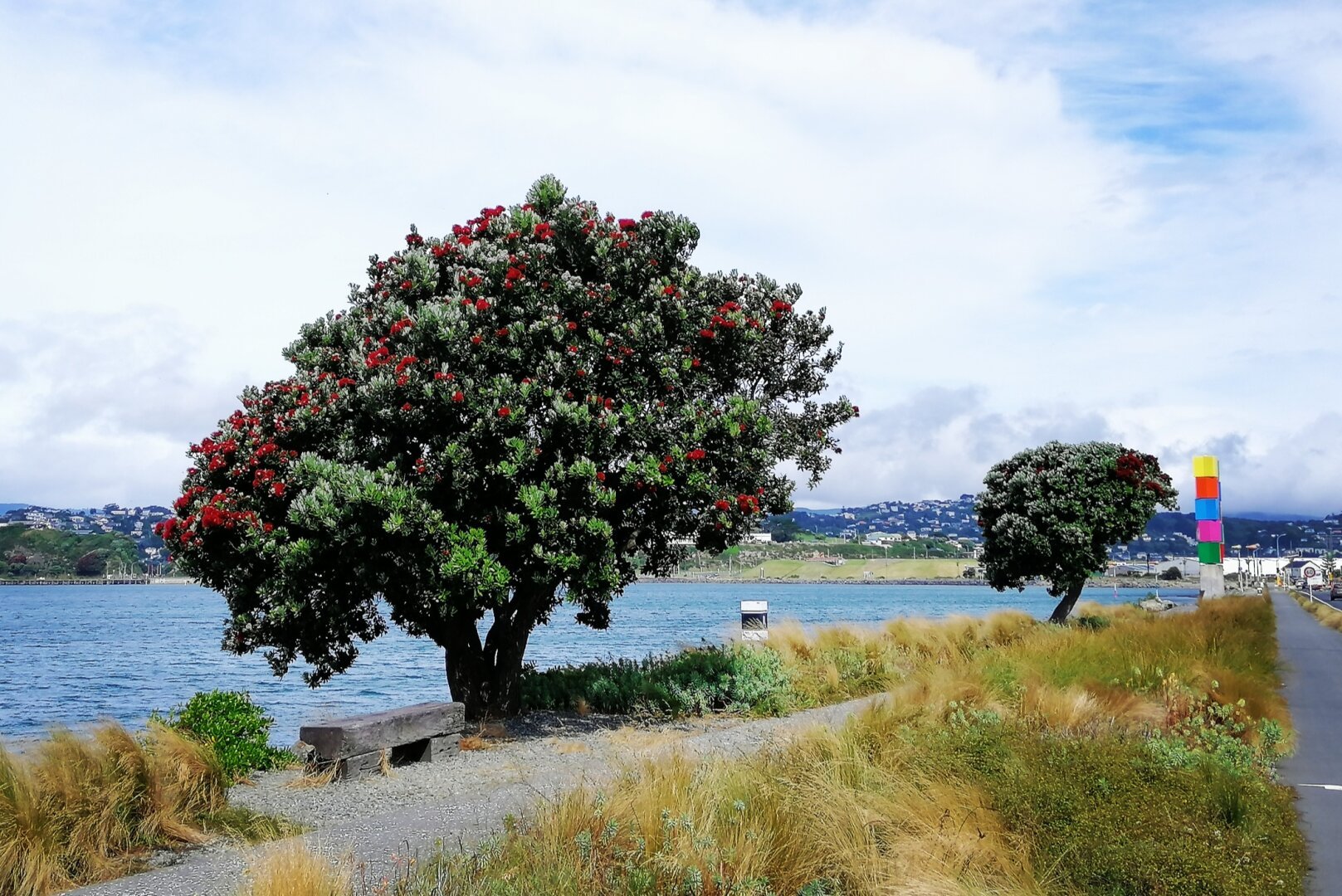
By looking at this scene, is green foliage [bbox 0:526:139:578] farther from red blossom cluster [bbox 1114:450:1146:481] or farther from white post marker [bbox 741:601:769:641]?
red blossom cluster [bbox 1114:450:1146:481]

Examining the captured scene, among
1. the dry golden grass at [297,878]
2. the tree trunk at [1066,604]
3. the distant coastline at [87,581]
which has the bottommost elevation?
the distant coastline at [87,581]

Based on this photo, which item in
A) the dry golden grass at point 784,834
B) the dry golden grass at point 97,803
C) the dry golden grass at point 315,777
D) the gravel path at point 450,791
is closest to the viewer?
the dry golden grass at point 784,834

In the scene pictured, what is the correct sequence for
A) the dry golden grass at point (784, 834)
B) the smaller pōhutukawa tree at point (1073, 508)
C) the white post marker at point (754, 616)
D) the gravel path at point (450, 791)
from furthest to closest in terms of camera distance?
1. the smaller pōhutukawa tree at point (1073, 508)
2. the white post marker at point (754, 616)
3. the gravel path at point (450, 791)
4. the dry golden grass at point (784, 834)

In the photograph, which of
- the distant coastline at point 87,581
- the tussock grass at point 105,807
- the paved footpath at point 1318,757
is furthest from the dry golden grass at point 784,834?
the distant coastline at point 87,581

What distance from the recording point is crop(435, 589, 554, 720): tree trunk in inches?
536

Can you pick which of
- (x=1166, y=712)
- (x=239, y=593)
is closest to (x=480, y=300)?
(x=239, y=593)

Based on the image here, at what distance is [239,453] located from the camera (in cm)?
1187

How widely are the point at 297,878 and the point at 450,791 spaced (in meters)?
4.22

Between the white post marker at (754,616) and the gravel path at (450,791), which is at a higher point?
the white post marker at (754,616)

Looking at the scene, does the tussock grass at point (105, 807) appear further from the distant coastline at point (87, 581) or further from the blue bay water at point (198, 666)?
the distant coastline at point (87, 581)

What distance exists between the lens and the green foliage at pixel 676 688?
14.1 meters

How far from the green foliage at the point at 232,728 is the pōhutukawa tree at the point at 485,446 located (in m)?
1.02

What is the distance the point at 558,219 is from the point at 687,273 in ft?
5.52

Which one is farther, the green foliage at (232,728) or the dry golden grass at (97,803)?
the green foliage at (232,728)
